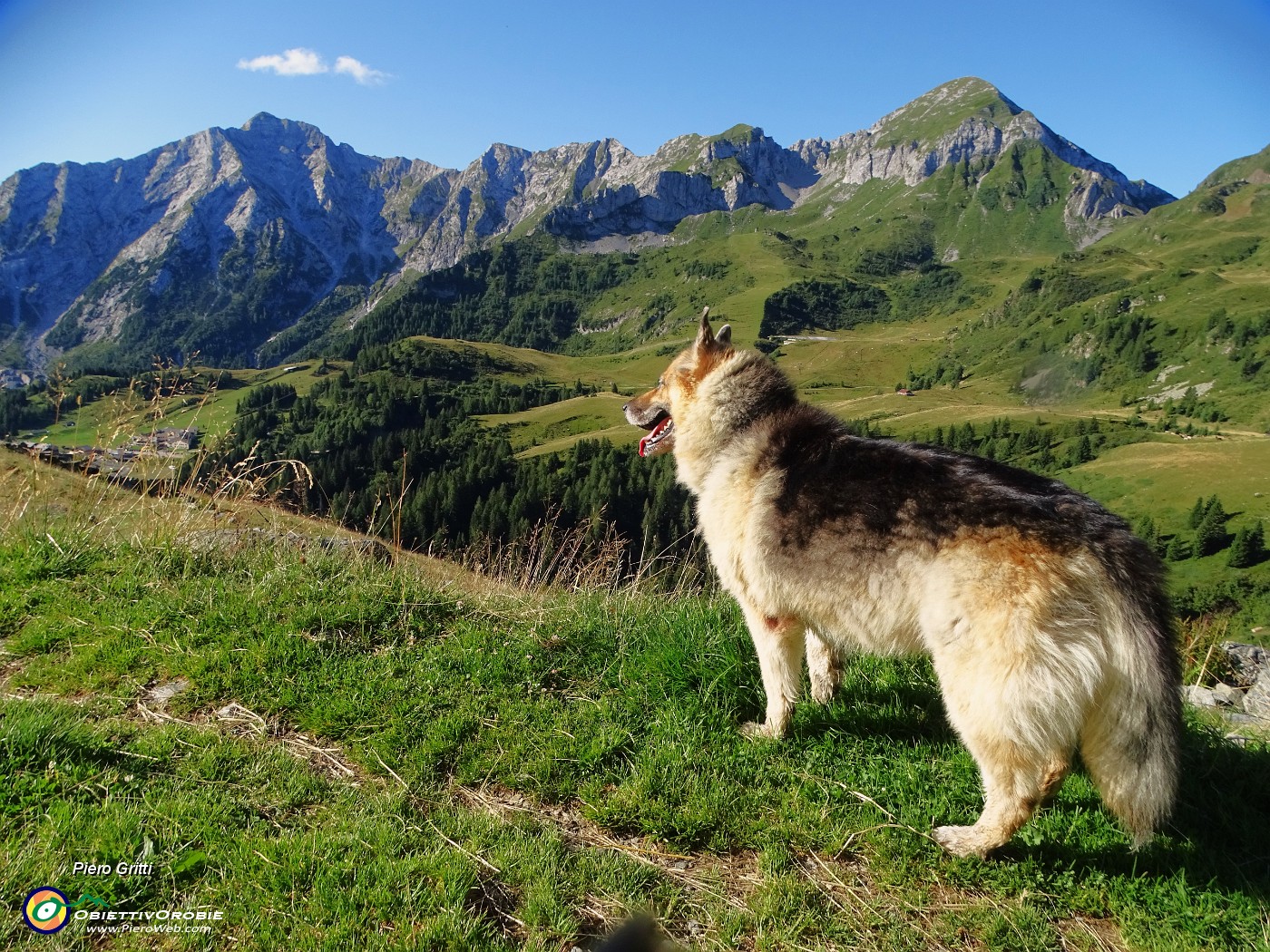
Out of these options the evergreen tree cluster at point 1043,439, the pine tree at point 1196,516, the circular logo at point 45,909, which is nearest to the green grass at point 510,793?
the circular logo at point 45,909

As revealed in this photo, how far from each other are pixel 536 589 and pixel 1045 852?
6209mm

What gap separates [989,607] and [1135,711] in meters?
1.05

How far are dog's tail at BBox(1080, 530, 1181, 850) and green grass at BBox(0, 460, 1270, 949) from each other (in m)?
0.63

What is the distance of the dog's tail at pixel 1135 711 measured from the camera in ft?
13.5

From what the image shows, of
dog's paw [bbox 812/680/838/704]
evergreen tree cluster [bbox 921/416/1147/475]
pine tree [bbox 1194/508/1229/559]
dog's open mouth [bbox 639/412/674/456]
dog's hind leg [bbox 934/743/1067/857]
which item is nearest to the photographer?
dog's hind leg [bbox 934/743/1067/857]

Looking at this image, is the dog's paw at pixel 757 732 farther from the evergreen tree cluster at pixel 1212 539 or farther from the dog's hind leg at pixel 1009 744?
the evergreen tree cluster at pixel 1212 539

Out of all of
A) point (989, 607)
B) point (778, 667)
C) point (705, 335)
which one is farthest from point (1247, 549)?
Result: point (989, 607)

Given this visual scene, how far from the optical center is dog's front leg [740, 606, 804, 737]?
5.64 meters

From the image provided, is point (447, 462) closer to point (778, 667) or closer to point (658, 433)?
point (658, 433)

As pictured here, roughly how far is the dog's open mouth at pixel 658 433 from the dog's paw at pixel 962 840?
4.23 m

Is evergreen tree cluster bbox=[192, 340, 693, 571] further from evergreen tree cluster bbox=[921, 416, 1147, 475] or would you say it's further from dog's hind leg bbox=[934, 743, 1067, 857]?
evergreen tree cluster bbox=[921, 416, 1147, 475]

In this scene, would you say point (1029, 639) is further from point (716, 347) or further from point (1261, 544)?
point (1261, 544)

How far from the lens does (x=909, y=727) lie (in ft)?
19.2

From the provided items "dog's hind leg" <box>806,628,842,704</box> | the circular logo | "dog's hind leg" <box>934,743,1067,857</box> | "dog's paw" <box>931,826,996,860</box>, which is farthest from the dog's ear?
the circular logo
